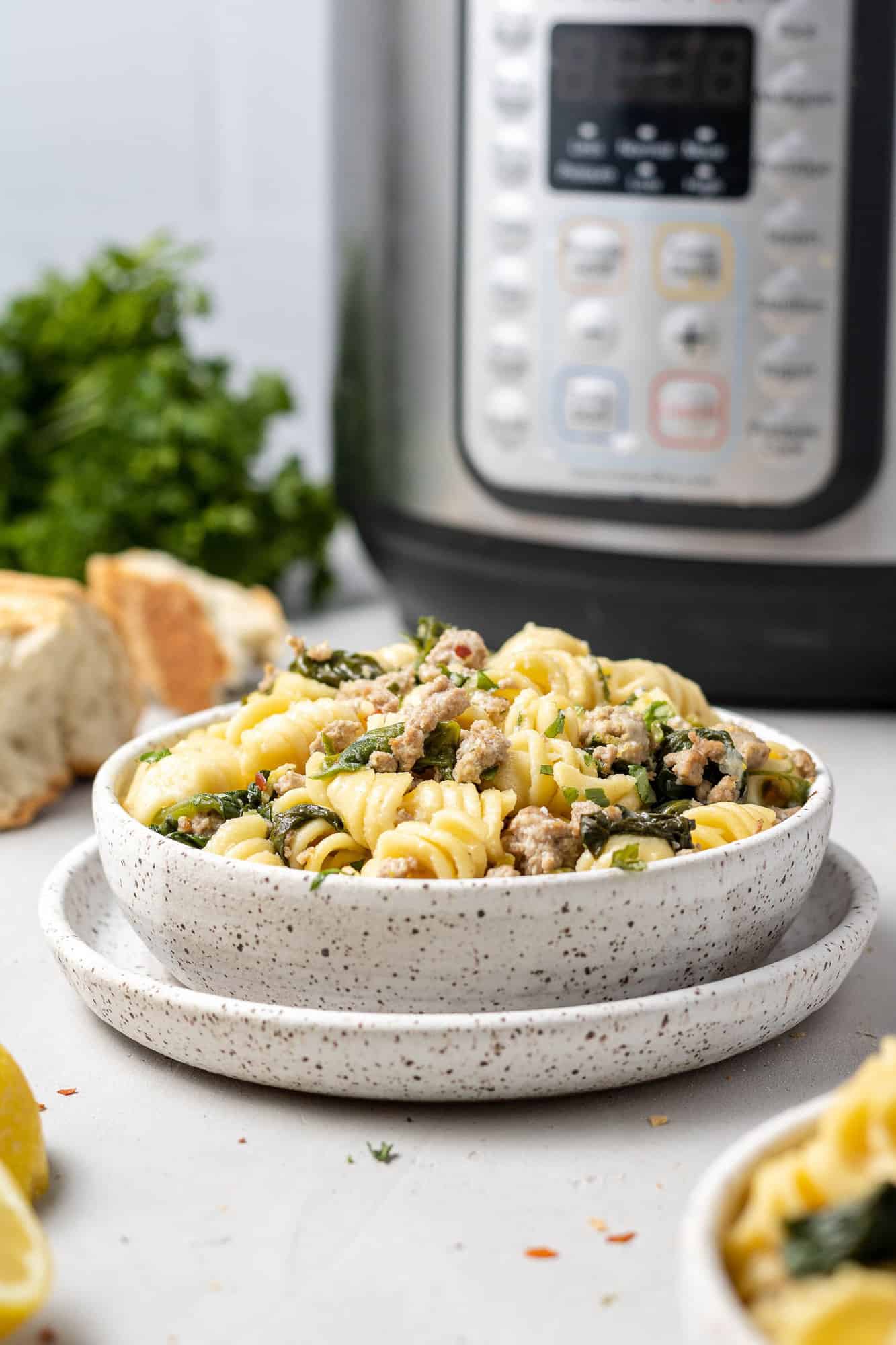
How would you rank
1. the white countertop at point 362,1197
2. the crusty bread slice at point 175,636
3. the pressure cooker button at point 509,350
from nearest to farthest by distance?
1. the white countertop at point 362,1197
2. the pressure cooker button at point 509,350
3. the crusty bread slice at point 175,636

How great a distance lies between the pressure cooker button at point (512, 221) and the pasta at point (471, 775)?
406 millimetres

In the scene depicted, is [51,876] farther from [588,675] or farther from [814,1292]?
[814,1292]

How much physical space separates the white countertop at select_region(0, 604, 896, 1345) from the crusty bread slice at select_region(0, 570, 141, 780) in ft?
1.13

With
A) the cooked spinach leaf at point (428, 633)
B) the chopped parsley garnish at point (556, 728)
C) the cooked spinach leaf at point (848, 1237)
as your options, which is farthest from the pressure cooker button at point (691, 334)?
the cooked spinach leaf at point (848, 1237)

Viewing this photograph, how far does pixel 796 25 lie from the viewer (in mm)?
998

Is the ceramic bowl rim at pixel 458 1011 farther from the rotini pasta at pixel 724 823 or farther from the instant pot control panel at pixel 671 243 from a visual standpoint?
the instant pot control panel at pixel 671 243

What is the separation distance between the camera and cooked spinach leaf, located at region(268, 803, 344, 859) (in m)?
0.65

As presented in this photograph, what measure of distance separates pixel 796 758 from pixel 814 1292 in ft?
1.19

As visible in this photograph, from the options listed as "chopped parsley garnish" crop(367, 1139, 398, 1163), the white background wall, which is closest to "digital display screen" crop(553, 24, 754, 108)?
"chopped parsley garnish" crop(367, 1139, 398, 1163)

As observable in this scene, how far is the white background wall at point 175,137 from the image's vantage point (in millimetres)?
1934

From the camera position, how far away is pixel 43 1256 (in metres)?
0.47

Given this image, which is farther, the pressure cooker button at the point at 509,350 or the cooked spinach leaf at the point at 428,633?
the pressure cooker button at the point at 509,350

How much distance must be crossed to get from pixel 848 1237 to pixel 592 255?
0.77 metres

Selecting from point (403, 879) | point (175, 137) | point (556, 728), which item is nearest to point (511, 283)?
point (556, 728)
